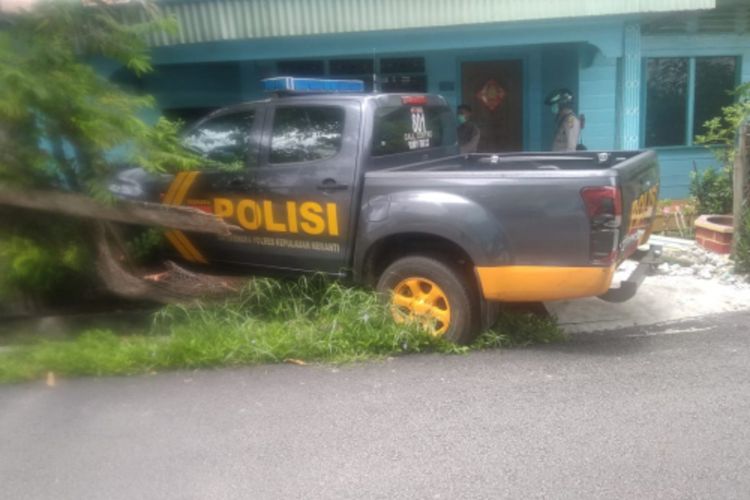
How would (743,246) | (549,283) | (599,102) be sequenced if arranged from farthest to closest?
1. (599,102)
2. (743,246)
3. (549,283)

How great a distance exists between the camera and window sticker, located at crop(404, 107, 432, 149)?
5879 mm

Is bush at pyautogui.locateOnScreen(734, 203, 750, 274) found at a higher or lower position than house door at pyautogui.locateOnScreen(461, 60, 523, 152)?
lower

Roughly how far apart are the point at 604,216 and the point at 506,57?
634 centimetres

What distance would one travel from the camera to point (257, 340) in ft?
16.5

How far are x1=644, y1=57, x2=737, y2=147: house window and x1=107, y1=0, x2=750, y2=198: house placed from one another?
0.02 metres

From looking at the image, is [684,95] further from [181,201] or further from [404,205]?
[181,201]

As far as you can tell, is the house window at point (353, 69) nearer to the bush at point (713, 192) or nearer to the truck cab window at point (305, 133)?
the bush at point (713, 192)

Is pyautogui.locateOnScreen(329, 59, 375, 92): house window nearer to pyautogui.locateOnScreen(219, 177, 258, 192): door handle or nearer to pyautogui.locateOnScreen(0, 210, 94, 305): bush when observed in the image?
pyautogui.locateOnScreen(219, 177, 258, 192): door handle

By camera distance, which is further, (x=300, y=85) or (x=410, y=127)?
(x=410, y=127)

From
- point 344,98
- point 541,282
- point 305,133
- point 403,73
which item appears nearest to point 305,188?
point 305,133

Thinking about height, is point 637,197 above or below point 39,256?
above

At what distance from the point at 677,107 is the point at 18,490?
32.0ft

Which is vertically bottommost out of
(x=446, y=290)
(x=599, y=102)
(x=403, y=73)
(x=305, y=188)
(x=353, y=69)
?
(x=446, y=290)

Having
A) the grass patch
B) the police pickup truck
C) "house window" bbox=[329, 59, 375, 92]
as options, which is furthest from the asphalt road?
"house window" bbox=[329, 59, 375, 92]
